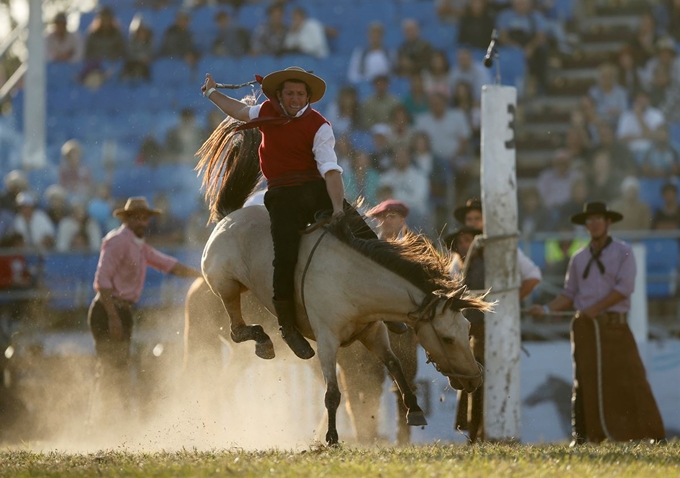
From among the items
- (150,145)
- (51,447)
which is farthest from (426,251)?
(150,145)

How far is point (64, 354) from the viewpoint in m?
12.8

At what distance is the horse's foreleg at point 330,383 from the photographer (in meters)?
7.97

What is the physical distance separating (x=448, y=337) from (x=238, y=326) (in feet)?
5.91

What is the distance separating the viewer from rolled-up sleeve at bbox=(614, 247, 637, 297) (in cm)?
1026

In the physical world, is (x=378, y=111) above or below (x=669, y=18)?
below

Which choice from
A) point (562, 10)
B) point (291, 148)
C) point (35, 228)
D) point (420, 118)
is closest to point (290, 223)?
point (291, 148)

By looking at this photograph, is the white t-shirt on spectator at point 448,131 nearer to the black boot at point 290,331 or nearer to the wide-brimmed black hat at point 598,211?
the wide-brimmed black hat at point 598,211

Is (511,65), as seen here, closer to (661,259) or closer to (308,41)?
(308,41)

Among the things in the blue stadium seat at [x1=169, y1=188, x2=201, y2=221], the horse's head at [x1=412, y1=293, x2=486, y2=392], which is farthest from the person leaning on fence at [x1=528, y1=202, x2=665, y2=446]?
the blue stadium seat at [x1=169, y1=188, x2=201, y2=221]

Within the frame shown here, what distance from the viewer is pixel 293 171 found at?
8.31 m

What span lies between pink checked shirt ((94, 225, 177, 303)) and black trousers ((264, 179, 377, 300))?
324 cm

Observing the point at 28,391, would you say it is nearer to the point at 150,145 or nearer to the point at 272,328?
the point at 272,328

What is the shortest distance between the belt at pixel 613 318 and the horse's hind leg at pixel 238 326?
3.22 m

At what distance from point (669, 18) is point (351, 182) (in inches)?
229
